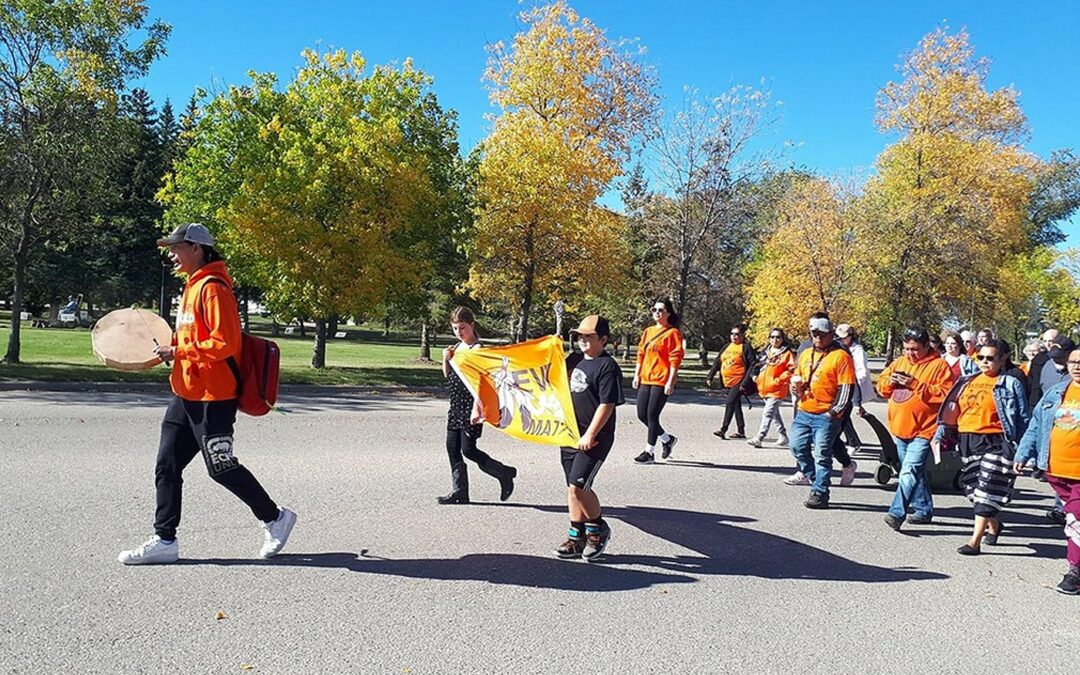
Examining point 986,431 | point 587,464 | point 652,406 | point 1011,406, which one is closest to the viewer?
point 587,464

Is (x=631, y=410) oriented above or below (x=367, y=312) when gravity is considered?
below

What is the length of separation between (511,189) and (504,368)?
649 inches

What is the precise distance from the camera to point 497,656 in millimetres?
3846

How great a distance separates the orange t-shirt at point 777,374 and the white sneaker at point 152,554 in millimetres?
7537

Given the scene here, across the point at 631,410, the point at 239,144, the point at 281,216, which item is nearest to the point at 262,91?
the point at 239,144

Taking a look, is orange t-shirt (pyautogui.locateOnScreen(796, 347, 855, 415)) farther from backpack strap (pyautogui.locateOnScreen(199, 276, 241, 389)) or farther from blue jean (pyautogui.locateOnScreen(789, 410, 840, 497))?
backpack strap (pyautogui.locateOnScreen(199, 276, 241, 389))

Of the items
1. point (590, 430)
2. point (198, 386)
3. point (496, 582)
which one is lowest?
point (496, 582)

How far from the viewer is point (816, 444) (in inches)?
291

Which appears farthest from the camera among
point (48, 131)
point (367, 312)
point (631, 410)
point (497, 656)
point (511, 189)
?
point (511, 189)

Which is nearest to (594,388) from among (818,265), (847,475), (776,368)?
(847,475)

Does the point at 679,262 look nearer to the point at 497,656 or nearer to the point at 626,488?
the point at 626,488

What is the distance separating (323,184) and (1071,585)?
16.8 meters

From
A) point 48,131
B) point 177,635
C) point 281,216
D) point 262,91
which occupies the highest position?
point 262,91

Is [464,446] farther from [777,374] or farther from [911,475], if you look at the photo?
A: [777,374]
